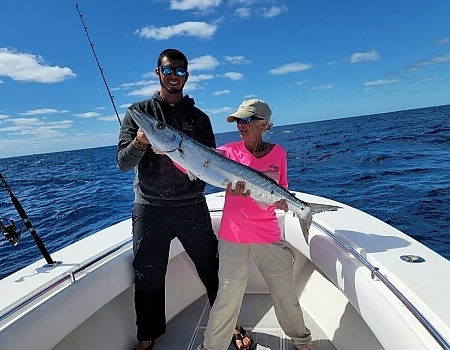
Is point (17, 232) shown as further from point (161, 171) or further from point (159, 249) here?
point (161, 171)

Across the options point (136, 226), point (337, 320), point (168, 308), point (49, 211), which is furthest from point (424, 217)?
point (49, 211)

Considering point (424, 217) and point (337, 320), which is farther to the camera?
point (424, 217)

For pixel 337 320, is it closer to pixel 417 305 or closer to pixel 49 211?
pixel 417 305

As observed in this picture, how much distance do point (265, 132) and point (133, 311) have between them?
192 centimetres

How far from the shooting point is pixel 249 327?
304 centimetres

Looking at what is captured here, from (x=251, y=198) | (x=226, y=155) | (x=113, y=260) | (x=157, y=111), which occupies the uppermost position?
(x=157, y=111)

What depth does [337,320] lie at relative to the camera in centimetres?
272

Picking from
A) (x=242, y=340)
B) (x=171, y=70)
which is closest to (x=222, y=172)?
(x=171, y=70)

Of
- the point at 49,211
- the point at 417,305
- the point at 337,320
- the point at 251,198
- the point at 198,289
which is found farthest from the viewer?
the point at 49,211

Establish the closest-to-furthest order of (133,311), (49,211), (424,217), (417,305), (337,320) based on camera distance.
Answer: 1. (417,305)
2. (337,320)
3. (133,311)
4. (424,217)
5. (49,211)

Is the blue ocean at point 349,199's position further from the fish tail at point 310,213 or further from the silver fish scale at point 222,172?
the fish tail at point 310,213

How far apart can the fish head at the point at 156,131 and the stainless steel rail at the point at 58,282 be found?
935 mm

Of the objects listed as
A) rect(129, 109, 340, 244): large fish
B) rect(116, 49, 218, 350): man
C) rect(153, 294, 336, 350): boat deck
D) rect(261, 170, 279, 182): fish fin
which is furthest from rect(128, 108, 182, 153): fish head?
rect(153, 294, 336, 350): boat deck

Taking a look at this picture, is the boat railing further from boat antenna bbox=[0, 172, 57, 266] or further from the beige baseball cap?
the beige baseball cap
